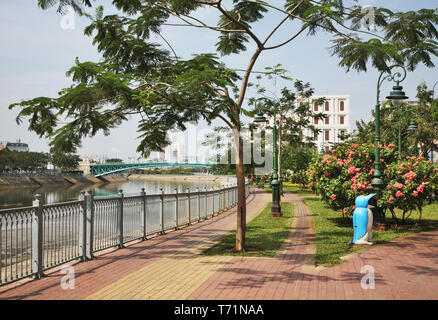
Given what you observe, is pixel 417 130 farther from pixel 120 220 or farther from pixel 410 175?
pixel 120 220

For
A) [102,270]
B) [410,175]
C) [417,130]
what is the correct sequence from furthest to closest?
[417,130]
[410,175]
[102,270]

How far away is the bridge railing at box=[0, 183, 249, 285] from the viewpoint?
729 centimetres

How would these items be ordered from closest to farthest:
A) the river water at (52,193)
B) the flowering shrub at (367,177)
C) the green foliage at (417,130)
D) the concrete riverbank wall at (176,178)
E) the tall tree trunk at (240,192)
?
the tall tree trunk at (240,192) < the flowering shrub at (367,177) < the green foliage at (417,130) < the river water at (52,193) < the concrete riverbank wall at (176,178)

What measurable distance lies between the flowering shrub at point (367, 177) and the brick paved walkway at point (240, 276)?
2661 mm

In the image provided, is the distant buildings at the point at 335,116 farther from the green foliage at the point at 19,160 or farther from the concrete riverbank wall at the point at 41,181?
the green foliage at the point at 19,160

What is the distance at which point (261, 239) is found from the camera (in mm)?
12188

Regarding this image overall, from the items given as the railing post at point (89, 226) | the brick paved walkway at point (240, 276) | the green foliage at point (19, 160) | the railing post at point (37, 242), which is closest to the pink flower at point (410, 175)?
the brick paved walkway at point (240, 276)

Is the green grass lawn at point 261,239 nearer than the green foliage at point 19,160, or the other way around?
the green grass lawn at point 261,239

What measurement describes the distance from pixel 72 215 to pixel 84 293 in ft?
8.55

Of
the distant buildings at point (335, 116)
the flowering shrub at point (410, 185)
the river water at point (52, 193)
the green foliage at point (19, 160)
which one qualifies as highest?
the distant buildings at point (335, 116)

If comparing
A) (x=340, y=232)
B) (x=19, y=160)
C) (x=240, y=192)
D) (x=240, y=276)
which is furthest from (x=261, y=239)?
(x=19, y=160)

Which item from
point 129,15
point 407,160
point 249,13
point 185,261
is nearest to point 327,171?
point 407,160

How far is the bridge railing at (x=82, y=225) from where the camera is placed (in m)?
7.29

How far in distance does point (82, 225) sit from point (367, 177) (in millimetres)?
9903
